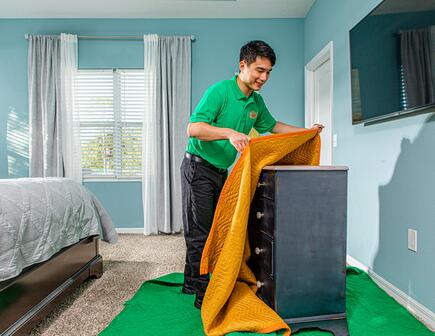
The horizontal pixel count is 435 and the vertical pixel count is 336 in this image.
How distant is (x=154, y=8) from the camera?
3859 mm

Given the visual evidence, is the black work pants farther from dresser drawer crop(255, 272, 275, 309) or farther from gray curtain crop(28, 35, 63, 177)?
gray curtain crop(28, 35, 63, 177)

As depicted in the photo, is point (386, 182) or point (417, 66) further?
point (386, 182)

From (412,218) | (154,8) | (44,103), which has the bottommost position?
(412,218)

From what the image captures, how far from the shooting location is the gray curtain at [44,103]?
403 centimetres

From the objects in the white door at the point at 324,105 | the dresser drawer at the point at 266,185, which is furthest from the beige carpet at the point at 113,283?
the white door at the point at 324,105

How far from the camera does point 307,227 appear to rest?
4.96 ft

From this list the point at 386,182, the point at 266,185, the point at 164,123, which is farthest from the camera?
the point at 164,123

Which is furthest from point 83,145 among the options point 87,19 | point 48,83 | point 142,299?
point 142,299

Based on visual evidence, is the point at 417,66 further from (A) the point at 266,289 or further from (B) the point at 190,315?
(B) the point at 190,315

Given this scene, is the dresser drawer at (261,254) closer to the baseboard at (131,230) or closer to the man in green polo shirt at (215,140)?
the man in green polo shirt at (215,140)

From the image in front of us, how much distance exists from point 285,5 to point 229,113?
8.64ft

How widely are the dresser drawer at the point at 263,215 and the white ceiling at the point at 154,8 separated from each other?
9.09ft

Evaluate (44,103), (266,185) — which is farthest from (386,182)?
(44,103)

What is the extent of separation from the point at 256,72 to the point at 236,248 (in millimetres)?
859
